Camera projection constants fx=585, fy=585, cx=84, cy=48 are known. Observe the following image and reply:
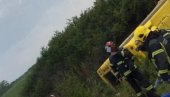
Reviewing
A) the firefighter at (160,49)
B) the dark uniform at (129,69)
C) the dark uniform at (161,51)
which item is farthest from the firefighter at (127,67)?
the dark uniform at (161,51)

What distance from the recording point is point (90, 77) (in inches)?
1261

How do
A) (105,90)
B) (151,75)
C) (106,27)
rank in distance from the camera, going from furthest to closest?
(106,27) → (105,90) → (151,75)

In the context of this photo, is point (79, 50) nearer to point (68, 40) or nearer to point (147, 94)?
point (68, 40)

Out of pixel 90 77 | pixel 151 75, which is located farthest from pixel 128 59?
pixel 90 77

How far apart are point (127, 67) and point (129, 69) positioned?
0.29 feet

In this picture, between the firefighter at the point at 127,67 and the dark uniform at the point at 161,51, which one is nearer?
the dark uniform at the point at 161,51

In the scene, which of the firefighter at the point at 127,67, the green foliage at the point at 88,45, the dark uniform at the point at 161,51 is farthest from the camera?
the green foliage at the point at 88,45

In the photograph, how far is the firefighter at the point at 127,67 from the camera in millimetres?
18219

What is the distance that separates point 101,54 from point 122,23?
2.42 m

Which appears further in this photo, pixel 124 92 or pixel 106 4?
pixel 106 4

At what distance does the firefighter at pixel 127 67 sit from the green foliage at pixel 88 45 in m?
4.02

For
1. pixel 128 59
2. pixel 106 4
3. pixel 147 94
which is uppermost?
→ pixel 106 4

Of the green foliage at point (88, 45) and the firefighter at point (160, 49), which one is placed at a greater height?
the green foliage at point (88, 45)

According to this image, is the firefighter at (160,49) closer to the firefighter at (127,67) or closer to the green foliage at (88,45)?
the firefighter at (127,67)
